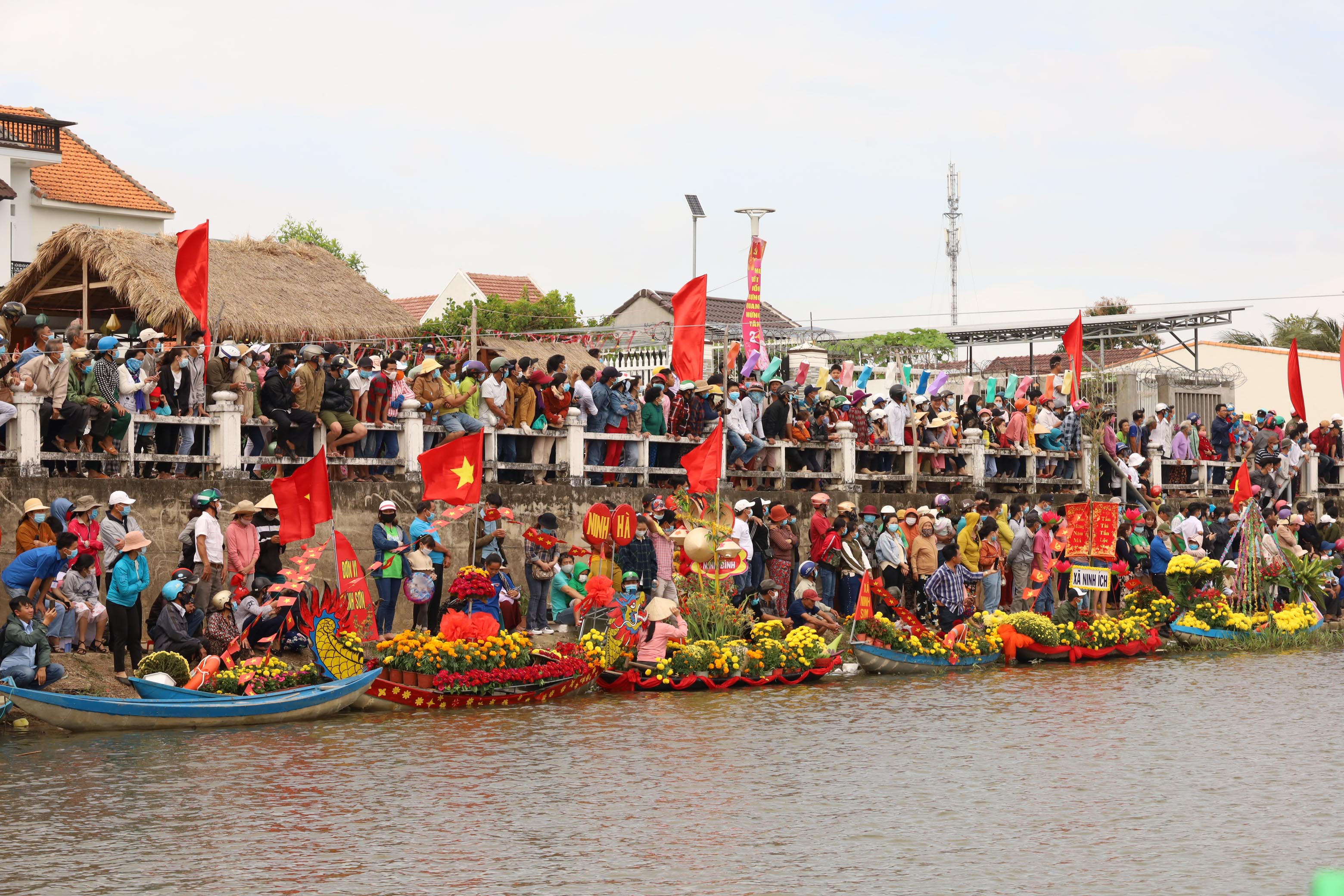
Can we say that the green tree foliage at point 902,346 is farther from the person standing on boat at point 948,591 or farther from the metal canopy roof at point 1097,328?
the person standing on boat at point 948,591

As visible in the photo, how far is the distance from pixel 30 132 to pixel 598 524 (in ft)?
85.5

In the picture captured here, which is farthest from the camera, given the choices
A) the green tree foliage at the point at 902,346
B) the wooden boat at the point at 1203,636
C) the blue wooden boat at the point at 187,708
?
the green tree foliage at the point at 902,346

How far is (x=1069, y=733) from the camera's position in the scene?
15.3 metres

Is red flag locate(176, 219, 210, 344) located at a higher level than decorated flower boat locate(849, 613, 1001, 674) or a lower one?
higher

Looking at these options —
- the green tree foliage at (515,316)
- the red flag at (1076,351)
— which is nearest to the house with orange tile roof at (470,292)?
the green tree foliage at (515,316)

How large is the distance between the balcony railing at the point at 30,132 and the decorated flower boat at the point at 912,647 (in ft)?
90.9

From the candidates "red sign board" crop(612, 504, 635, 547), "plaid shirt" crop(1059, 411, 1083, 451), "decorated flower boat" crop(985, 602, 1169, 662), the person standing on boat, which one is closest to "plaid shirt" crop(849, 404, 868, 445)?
the person standing on boat

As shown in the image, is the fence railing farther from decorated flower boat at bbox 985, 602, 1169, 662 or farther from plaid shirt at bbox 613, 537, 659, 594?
decorated flower boat at bbox 985, 602, 1169, 662

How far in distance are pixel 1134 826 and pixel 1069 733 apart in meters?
3.99

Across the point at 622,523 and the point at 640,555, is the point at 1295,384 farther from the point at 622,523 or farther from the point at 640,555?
the point at 622,523

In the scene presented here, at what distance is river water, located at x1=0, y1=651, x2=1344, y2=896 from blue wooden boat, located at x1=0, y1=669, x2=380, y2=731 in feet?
0.53

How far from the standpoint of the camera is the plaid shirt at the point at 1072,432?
28266 mm

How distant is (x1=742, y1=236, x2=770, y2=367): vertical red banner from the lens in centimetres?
2836

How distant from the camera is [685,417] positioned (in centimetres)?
2184
